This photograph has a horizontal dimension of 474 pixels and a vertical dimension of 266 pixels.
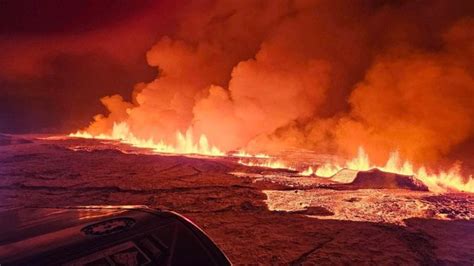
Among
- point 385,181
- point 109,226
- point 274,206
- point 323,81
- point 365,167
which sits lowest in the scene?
point 274,206

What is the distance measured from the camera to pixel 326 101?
58.9ft

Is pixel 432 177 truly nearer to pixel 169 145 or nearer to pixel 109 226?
pixel 109 226

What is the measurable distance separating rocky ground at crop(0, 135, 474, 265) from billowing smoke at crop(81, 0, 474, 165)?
659 cm

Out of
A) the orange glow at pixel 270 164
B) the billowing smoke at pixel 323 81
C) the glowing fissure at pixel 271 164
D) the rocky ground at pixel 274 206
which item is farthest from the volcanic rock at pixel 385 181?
the billowing smoke at pixel 323 81

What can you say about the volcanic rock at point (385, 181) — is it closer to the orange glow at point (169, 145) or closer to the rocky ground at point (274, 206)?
the rocky ground at point (274, 206)

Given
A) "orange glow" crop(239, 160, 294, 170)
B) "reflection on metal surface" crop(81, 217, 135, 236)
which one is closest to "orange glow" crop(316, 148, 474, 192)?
"orange glow" crop(239, 160, 294, 170)

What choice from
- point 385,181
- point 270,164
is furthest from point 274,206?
point 270,164

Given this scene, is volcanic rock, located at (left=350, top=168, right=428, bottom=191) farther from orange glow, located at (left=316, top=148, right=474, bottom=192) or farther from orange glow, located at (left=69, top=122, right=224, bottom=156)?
orange glow, located at (left=69, top=122, right=224, bottom=156)

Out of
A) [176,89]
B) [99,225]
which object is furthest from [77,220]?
[176,89]

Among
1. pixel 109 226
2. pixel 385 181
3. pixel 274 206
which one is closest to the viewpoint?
pixel 109 226

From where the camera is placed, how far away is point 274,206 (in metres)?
5.82

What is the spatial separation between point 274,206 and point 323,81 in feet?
40.6

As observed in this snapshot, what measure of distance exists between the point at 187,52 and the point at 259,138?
7.04 m

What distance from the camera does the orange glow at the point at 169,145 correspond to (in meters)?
14.8
